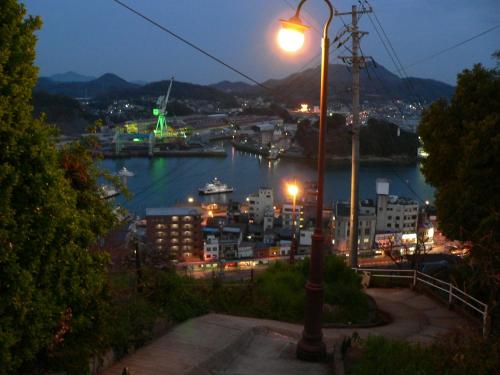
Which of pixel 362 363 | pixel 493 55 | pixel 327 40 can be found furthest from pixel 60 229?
pixel 493 55

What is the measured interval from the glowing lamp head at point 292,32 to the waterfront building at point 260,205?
16790mm

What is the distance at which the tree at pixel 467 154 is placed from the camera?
11.2 feet

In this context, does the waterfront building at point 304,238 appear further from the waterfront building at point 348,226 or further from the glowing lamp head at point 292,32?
the glowing lamp head at point 292,32

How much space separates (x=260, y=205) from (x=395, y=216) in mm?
4852

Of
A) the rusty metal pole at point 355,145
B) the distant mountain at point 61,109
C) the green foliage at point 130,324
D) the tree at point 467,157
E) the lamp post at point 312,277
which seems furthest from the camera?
the distant mountain at point 61,109

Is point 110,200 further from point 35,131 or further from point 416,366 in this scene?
point 416,366

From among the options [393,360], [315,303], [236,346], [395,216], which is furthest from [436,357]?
[395,216]

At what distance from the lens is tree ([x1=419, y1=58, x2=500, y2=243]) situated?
3.42 meters

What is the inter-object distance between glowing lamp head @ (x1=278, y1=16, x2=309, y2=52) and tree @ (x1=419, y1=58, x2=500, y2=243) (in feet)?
6.10

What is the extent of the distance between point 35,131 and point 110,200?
1.64 ft

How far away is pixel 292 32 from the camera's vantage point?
2.04 m

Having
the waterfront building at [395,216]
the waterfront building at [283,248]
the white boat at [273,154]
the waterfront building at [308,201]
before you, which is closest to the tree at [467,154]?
the waterfront building at [283,248]

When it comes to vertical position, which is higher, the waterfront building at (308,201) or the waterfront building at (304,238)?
the waterfront building at (308,201)

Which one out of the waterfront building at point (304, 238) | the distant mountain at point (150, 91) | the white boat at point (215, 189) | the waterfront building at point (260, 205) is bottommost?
the waterfront building at point (304, 238)
